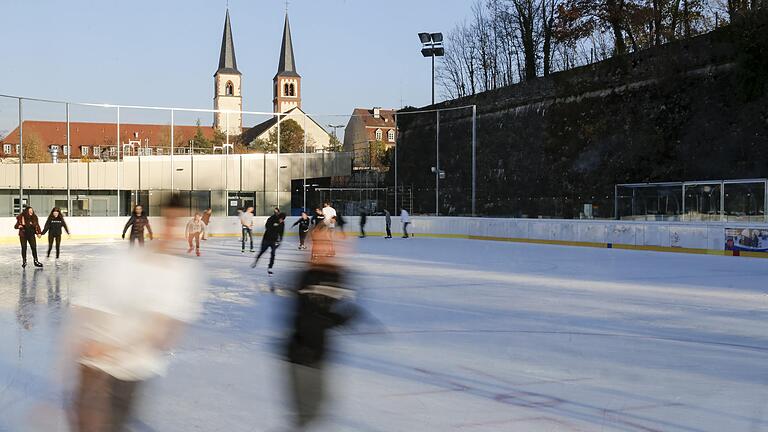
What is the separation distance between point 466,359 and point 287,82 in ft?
428

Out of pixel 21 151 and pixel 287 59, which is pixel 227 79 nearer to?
pixel 287 59

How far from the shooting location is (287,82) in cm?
13362

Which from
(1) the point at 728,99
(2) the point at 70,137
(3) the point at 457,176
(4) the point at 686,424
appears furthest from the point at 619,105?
(4) the point at 686,424

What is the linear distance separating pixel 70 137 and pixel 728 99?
26.1 metres

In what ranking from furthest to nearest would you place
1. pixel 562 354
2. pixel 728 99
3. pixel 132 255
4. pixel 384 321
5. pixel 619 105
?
1. pixel 619 105
2. pixel 728 99
3. pixel 384 321
4. pixel 562 354
5. pixel 132 255

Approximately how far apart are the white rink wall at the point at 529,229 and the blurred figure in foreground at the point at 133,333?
62.2ft

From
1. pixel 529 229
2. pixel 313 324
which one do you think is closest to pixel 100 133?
pixel 529 229

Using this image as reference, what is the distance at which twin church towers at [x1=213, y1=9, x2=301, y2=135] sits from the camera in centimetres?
12606

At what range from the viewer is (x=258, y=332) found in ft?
27.9

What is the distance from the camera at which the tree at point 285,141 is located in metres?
36.6

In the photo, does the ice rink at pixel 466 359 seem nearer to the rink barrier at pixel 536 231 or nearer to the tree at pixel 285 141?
the rink barrier at pixel 536 231

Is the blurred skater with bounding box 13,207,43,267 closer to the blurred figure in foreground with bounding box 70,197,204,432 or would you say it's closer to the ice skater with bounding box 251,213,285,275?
the ice skater with bounding box 251,213,285,275

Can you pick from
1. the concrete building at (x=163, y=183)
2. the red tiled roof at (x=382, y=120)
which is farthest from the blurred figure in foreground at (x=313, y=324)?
the red tiled roof at (x=382, y=120)

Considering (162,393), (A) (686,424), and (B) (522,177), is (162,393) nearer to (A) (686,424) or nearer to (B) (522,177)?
(A) (686,424)
